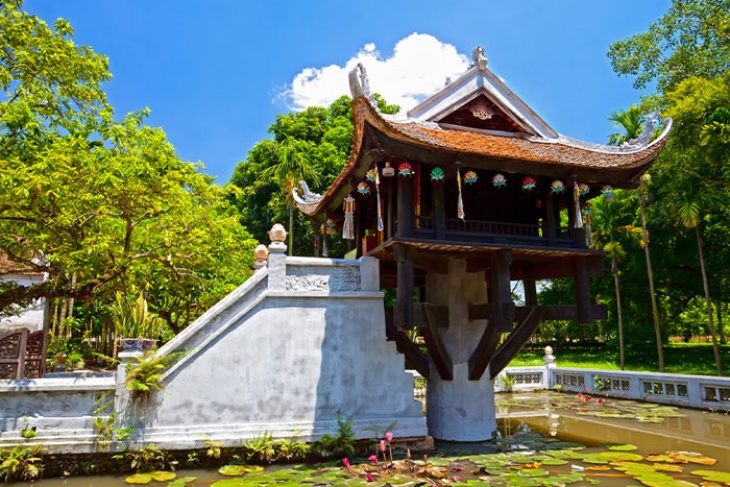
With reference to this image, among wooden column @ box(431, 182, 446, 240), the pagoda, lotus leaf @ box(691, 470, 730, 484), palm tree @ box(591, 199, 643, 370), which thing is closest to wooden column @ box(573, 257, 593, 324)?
the pagoda

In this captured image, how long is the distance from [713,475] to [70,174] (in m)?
9.75

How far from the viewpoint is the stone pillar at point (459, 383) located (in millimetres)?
9195

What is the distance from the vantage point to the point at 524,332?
9250mm

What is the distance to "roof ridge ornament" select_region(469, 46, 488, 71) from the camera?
31.6ft

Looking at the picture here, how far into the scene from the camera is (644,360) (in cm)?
2408

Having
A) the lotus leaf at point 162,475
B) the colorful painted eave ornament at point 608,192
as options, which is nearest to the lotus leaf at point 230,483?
the lotus leaf at point 162,475

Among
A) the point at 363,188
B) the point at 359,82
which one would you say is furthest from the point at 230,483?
the point at 359,82

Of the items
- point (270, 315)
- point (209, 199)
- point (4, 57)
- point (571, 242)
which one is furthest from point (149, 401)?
point (571, 242)

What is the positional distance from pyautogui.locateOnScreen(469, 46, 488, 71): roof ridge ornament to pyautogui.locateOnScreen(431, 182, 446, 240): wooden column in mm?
2717

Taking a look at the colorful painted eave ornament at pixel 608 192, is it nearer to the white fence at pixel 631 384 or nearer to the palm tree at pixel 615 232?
the white fence at pixel 631 384

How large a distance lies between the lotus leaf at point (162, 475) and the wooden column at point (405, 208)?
15.9ft

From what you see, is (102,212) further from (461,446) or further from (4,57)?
(461,446)

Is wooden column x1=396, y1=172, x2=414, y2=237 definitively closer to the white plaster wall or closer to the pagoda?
the pagoda

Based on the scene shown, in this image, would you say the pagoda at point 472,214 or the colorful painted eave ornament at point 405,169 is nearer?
the colorful painted eave ornament at point 405,169
